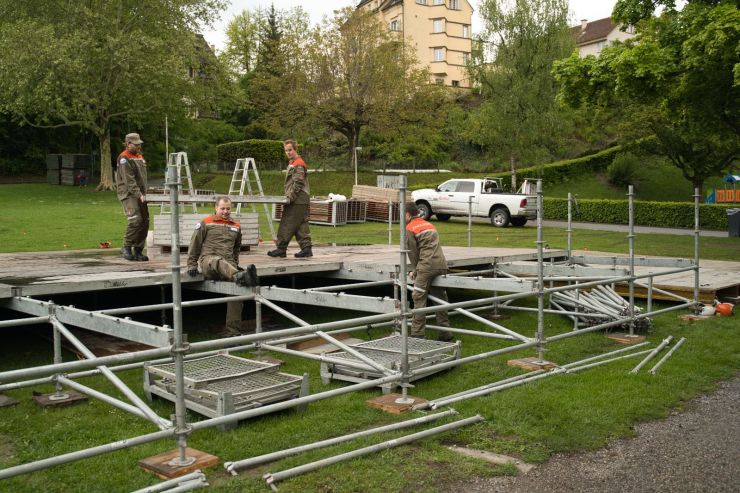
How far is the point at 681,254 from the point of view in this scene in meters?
19.5

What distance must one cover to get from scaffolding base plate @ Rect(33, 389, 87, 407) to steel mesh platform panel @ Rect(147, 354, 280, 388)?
69cm

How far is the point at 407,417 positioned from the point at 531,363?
246 centimetres

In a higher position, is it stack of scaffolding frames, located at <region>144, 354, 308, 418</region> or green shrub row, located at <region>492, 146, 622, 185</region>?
green shrub row, located at <region>492, 146, 622, 185</region>

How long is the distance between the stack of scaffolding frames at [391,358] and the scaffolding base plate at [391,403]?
0.30 meters

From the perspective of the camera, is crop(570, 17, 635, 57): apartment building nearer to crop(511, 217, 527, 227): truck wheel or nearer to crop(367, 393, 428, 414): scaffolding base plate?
crop(511, 217, 527, 227): truck wheel

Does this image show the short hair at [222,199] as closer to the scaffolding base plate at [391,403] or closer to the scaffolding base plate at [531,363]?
the scaffolding base plate at [391,403]

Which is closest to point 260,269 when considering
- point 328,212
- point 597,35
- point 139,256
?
point 139,256

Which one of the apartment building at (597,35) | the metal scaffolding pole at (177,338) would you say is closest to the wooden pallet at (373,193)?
the metal scaffolding pole at (177,338)

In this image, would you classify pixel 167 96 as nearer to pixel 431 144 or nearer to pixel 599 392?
pixel 431 144

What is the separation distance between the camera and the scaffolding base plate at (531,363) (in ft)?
27.3

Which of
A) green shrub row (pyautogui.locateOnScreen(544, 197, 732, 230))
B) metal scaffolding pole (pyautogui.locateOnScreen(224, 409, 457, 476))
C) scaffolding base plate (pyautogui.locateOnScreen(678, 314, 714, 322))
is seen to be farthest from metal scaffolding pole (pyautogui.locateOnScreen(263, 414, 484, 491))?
green shrub row (pyautogui.locateOnScreen(544, 197, 732, 230))

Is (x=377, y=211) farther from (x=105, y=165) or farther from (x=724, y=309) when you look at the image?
(x=105, y=165)

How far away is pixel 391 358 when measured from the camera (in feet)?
26.5

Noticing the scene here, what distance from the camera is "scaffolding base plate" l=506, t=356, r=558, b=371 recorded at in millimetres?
8336
